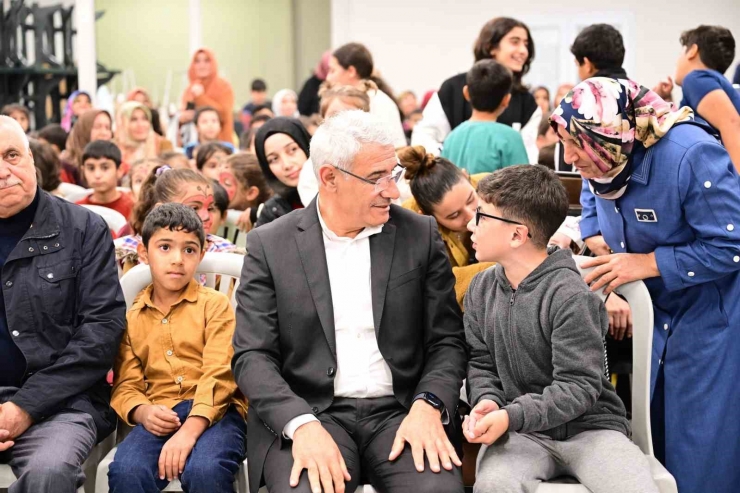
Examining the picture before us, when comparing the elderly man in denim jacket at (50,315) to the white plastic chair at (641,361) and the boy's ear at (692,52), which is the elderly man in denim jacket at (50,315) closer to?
the white plastic chair at (641,361)

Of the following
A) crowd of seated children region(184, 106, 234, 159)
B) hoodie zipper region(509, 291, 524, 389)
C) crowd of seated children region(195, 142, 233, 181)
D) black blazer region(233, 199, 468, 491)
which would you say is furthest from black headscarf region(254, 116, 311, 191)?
crowd of seated children region(184, 106, 234, 159)

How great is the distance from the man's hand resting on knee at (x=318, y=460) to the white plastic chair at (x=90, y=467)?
64cm

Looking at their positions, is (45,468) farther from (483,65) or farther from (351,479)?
(483,65)

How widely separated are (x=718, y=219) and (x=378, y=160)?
0.96m

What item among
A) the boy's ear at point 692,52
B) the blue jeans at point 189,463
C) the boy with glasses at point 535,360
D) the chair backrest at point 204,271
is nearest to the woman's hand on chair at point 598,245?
the boy with glasses at point 535,360

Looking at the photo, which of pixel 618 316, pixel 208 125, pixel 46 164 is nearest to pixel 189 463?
pixel 618 316

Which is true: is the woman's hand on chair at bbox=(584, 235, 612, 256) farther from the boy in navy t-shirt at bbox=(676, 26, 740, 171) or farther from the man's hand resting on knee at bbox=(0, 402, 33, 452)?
the man's hand resting on knee at bbox=(0, 402, 33, 452)

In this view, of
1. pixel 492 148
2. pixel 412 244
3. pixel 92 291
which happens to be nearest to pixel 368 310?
pixel 412 244

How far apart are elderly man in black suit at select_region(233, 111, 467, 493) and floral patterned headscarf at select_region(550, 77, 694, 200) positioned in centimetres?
49

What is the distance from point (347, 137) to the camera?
242 centimetres

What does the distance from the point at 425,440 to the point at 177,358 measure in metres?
0.83

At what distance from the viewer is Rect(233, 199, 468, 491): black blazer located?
92.1 inches

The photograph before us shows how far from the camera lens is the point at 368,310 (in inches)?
95.3

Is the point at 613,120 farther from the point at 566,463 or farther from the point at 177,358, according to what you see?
the point at 177,358
